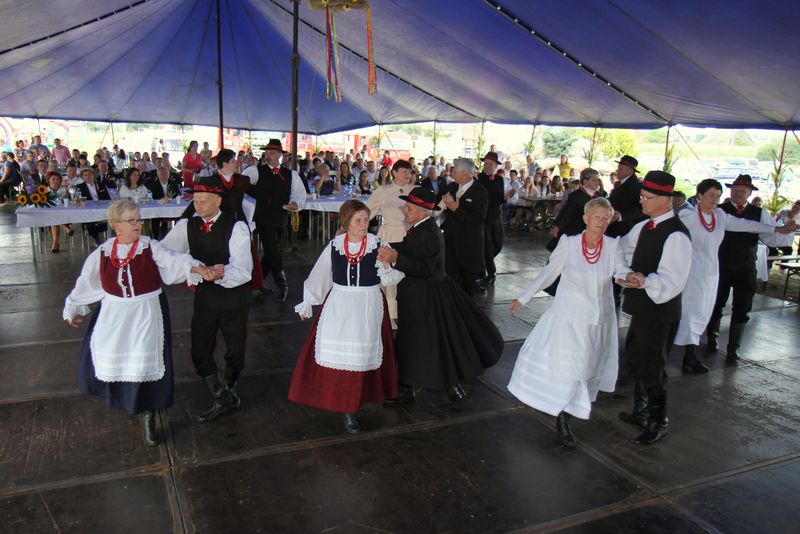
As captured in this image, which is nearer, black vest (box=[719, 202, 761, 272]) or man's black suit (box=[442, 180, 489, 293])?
black vest (box=[719, 202, 761, 272])

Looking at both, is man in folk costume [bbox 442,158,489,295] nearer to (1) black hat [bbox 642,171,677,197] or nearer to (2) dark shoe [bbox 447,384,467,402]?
(2) dark shoe [bbox 447,384,467,402]

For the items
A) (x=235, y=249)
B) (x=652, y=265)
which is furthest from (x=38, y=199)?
(x=652, y=265)

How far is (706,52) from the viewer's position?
784 centimetres

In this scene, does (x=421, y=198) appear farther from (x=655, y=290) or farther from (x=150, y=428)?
(x=150, y=428)

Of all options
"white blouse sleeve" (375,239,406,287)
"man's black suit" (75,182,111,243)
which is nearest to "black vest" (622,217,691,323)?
"white blouse sleeve" (375,239,406,287)

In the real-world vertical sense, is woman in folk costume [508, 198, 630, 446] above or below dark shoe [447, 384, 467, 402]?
above

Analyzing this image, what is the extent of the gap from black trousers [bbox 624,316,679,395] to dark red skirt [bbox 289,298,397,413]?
1536 millimetres

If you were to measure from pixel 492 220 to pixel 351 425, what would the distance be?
487cm

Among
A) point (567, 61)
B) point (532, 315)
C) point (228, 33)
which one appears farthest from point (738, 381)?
point (228, 33)

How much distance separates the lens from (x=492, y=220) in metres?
8.08

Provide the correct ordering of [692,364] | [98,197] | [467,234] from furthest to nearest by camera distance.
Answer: [98,197]
[467,234]
[692,364]

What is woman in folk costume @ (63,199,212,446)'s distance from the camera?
324cm

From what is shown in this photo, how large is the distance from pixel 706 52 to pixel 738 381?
16.3 ft

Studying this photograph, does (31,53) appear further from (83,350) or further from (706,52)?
(706,52)
